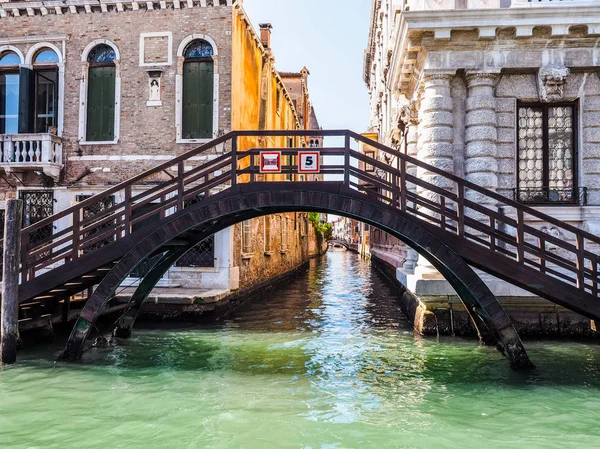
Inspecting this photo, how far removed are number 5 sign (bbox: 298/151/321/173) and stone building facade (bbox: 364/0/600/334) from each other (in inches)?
121

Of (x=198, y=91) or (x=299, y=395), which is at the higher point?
(x=198, y=91)

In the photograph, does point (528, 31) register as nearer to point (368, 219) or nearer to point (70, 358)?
point (368, 219)

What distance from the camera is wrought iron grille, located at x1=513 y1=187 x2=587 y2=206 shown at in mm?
11484

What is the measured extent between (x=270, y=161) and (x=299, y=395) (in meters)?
3.53

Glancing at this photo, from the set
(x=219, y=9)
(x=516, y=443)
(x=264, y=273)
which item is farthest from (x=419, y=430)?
(x=264, y=273)

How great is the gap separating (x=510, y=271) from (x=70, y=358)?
679 cm

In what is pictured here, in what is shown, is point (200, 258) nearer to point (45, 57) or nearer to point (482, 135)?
point (45, 57)

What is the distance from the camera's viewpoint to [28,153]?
15.5m

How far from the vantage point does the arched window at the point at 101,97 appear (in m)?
16.0

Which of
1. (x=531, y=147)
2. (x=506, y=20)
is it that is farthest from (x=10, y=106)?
(x=531, y=147)

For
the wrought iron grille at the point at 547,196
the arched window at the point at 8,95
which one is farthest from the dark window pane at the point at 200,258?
the wrought iron grille at the point at 547,196

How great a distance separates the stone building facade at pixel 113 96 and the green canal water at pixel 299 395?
5352 millimetres

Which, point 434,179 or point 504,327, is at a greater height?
point 434,179

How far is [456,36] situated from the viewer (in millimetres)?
11414
